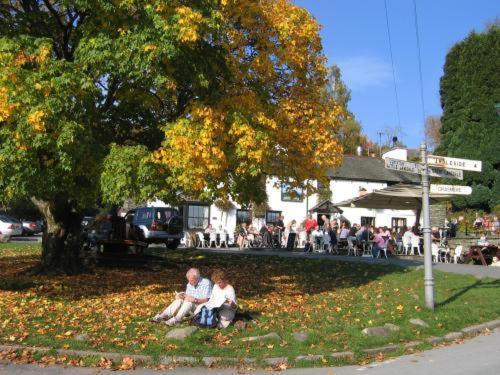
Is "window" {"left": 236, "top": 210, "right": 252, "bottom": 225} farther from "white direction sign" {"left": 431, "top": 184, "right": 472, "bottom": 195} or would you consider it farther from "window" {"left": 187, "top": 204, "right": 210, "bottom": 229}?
"white direction sign" {"left": 431, "top": 184, "right": 472, "bottom": 195}

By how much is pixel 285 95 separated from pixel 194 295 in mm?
7586

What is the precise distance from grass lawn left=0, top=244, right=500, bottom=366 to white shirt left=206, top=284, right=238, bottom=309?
43cm

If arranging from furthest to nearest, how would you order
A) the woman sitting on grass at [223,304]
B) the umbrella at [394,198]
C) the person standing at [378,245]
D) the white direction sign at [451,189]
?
the person standing at [378,245], the umbrella at [394,198], the white direction sign at [451,189], the woman sitting on grass at [223,304]

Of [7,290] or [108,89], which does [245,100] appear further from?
[7,290]

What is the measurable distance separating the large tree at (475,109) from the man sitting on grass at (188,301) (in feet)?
108

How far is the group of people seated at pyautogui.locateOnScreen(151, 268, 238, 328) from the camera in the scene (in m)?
9.24

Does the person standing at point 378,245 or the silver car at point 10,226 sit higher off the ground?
the silver car at point 10,226

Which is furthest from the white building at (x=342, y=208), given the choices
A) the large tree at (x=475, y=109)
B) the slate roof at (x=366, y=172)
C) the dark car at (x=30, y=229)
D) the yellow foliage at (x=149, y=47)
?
the yellow foliage at (x=149, y=47)

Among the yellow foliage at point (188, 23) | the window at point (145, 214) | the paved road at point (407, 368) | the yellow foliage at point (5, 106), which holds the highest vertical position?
the yellow foliage at point (188, 23)

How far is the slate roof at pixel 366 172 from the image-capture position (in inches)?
1807

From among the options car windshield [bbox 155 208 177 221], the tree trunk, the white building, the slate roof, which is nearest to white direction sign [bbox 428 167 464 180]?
the tree trunk

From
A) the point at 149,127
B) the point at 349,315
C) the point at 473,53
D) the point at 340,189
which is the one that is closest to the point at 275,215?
the point at 340,189

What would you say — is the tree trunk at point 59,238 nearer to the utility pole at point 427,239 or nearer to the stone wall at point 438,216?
the utility pole at point 427,239

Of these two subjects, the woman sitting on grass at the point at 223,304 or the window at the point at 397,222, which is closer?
the woman sitting on grass at the point at 223,304
